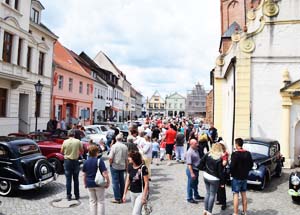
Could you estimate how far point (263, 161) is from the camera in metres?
10.1

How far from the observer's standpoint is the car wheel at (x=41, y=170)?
26.8 feet

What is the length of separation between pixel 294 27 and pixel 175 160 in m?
8.85

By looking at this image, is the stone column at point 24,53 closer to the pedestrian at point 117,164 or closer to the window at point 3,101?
the window at point 3,101

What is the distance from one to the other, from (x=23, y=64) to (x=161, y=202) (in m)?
16.9

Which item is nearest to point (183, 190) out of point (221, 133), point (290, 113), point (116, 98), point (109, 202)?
point (109, 202)

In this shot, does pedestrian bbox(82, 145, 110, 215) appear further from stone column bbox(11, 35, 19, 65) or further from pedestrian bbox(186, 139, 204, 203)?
stone column bbox(11, 35, 19, 65)

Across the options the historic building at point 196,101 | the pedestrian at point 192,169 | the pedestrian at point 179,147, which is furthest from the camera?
the historic building at point 196,101

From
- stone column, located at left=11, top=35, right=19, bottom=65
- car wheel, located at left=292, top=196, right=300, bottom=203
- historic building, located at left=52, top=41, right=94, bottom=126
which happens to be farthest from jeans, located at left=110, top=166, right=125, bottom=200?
historic building, located at left=52, top=41, right=94, bottom=126

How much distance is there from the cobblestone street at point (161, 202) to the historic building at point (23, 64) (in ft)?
39.1

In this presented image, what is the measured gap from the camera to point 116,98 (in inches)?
2140

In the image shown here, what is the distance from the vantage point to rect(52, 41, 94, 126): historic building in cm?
2833

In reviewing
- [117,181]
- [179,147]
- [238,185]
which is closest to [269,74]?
[179,147]

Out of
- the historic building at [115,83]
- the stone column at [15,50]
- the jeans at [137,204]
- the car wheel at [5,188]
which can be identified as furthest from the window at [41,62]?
the historic building at [115,83]

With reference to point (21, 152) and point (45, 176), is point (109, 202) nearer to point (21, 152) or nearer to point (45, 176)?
point (45, 176)
